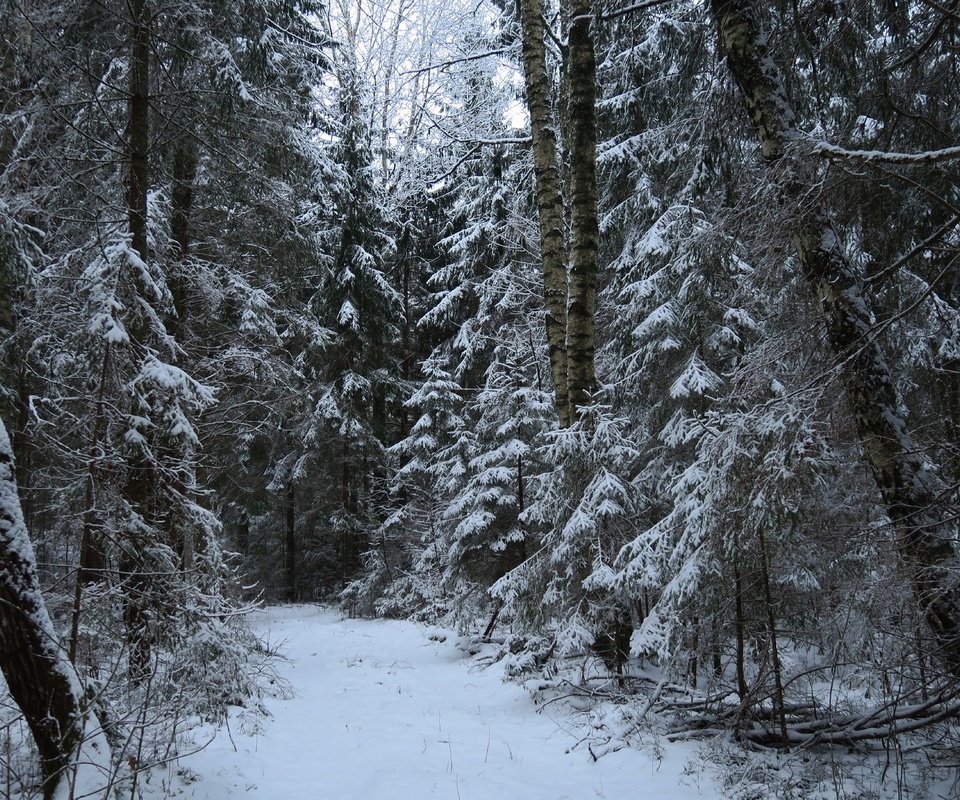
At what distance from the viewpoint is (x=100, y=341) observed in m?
4.58

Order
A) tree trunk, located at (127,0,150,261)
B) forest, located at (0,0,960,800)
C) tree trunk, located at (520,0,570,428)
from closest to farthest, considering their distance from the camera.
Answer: forest, located at (0,0,960,800)
tree trunk, located at (127,0,150,261)
tree trunk, located at (520,0,570,428)

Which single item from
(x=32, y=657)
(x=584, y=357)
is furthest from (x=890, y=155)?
(x=32, y=657)

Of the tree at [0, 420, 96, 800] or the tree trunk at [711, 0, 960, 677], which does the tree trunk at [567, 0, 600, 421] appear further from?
the tree at [0, 420, 96, 800]

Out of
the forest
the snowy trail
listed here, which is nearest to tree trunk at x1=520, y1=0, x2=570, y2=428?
the forest

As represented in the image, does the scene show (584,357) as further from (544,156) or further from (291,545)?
(291,545)

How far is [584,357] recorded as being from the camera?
689 cm

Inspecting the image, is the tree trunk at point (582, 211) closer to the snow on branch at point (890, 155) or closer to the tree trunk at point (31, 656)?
the snow on branch at point (890, 155)

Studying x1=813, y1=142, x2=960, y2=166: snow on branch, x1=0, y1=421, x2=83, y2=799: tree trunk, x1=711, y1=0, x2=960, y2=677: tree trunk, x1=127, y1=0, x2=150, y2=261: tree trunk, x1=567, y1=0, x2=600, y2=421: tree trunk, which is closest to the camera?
x1=813, y1=142, x2=960, y2=166: snow on branch

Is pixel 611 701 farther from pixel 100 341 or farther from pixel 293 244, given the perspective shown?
pixel 293 244

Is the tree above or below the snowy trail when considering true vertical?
above

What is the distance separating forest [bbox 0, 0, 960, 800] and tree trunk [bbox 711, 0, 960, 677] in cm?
Result: 2

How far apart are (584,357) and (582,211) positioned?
1.73 metres

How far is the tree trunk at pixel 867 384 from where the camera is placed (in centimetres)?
346

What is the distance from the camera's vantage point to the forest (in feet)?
12.6
